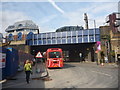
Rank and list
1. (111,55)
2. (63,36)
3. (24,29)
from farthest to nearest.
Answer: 1. (24,29)
2. (63,36)
3. (111,55)

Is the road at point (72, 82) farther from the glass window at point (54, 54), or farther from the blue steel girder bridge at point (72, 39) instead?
the blue steel girder bridge at point (72, 39)

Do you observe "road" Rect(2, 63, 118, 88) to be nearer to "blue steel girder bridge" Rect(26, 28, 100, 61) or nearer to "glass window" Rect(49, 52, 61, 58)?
"glass window" Rect(49, 52, 61, 58)

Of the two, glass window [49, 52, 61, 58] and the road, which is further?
glass window [49, 52, 61, 58]

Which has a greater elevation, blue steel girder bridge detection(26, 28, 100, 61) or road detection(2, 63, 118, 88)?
blue steel girder bridge detection(26, 28, 100, 61)

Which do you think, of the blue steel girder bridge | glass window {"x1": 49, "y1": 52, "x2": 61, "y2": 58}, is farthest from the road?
the blue steel girder bridge

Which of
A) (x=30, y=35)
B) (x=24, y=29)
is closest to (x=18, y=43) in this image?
(x=30, y=35)

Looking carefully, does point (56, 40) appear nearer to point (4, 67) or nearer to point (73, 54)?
point (73, 54)

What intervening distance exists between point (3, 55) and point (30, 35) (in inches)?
1511

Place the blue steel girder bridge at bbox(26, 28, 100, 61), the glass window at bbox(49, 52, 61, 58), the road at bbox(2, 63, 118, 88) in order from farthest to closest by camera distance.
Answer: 1. the blue steel girder bridge at bbox(26, 28, 100, 61)
2. the glass window at bbox(49, 52, 61, 58)
3. the road at bbox(2, 63, 118, 88)

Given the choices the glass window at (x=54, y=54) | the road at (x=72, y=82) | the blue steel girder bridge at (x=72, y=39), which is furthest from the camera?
the blue steel girder bridge at (x=72, y=39)

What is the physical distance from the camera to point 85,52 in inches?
2080

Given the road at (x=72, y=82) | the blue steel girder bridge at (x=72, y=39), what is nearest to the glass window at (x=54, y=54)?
the road at (x=72, y=82)

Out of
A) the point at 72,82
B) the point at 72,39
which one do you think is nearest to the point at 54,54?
the point at 72,82

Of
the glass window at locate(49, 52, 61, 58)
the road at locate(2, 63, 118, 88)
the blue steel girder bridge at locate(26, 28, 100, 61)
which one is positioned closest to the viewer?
the road at locate(2, 63, 118, 88)
